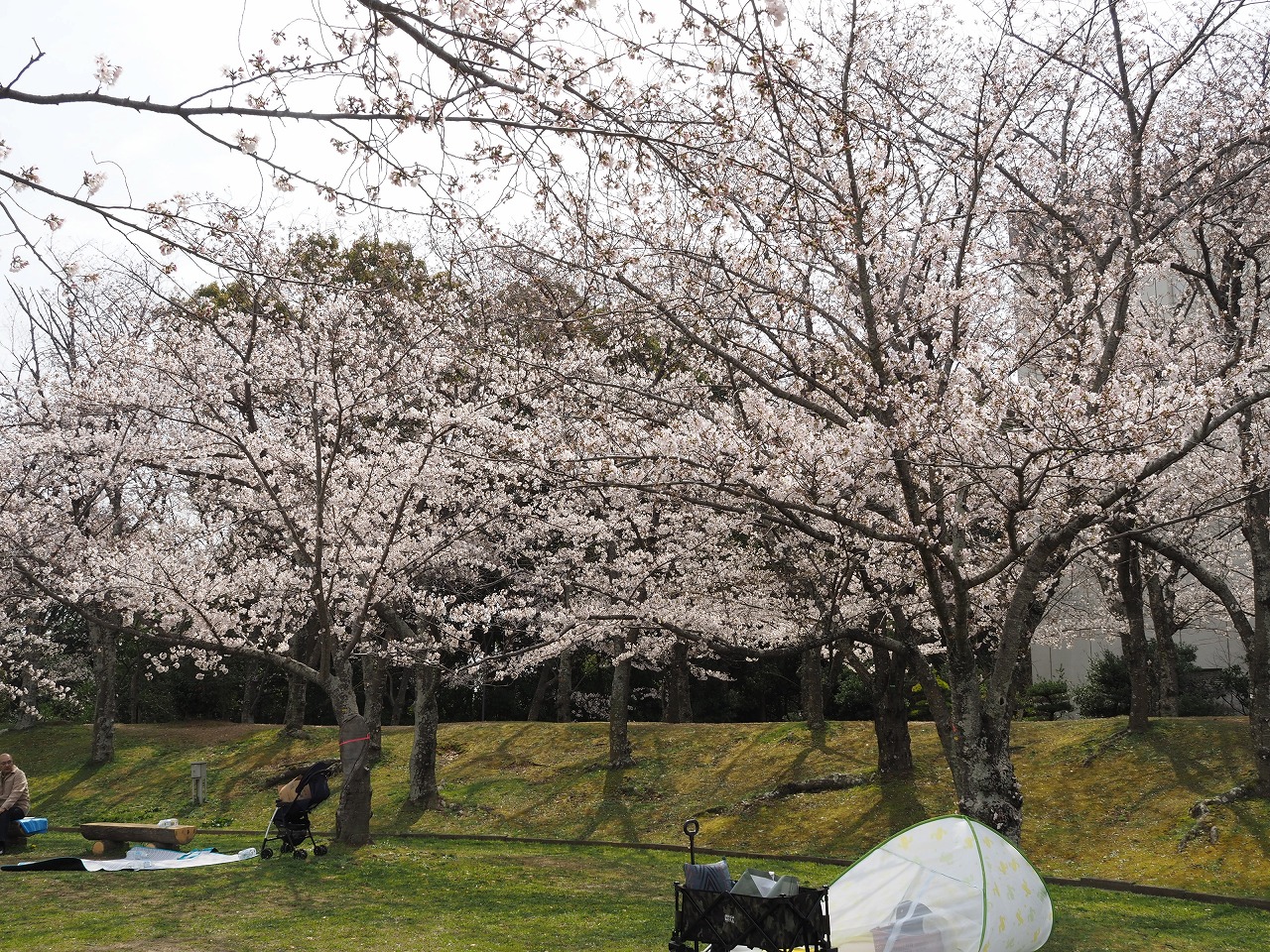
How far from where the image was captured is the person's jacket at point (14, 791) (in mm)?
11461

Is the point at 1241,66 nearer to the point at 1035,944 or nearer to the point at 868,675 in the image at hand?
the point at 868,675

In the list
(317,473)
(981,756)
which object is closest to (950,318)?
(981,756)

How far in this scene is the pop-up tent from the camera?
670cm

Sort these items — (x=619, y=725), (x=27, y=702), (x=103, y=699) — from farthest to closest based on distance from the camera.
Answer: (x=27, y=702)
(x=103, y=699)
(x=619, y=725)

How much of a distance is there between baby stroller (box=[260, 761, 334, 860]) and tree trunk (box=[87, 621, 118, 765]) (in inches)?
459

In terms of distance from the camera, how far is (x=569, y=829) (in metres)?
16.3

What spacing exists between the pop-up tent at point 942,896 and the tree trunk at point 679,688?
1322 centimetres

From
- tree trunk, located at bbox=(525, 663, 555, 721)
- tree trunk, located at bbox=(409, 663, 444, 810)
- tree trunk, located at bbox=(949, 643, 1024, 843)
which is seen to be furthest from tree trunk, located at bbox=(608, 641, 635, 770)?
tree trunk, located at bbox=(949, 643, 1024, 843)

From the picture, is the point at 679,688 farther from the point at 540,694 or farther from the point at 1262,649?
the point at 1262,649

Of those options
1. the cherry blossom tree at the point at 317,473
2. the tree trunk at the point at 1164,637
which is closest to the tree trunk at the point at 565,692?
the cherry blossom tree at the point at 317,473

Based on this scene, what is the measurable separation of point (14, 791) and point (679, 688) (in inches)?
524

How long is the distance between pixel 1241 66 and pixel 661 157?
10.8 metres

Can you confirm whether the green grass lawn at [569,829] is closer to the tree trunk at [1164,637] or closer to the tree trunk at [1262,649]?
the tree trunk at [1262,649]

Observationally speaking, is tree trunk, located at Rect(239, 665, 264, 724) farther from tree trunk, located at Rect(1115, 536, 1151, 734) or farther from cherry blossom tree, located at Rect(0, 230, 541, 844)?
tree trunk, located at Rect(1115, 536, 1151, 734)
